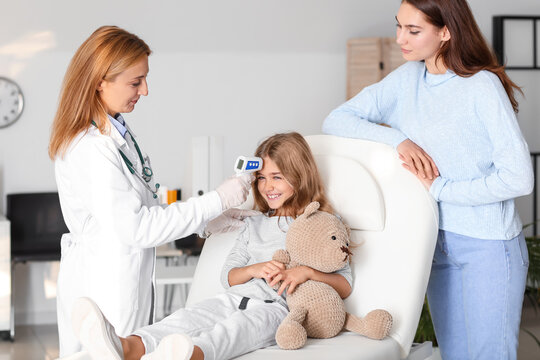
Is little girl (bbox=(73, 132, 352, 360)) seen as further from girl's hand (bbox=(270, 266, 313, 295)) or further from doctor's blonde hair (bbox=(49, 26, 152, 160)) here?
doctor's blonde hair (bbox=(49, 26, 152, 160))

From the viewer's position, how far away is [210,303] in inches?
76.2

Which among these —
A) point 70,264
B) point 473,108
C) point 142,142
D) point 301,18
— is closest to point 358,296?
point 473,108

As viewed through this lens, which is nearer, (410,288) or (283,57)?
(410,288)

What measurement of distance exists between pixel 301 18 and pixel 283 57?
31 centimetres

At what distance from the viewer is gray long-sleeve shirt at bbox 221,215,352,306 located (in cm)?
205

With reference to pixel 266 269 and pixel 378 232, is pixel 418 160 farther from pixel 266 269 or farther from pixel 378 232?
pixel 266 269

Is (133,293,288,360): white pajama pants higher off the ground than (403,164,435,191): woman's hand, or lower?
lower

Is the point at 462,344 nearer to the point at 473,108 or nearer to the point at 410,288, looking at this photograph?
the point at 410,288

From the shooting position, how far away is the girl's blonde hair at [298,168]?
2125mm

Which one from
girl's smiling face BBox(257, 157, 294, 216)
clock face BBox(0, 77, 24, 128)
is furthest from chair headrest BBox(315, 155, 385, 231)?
clock face BBox(0, 77, 24, 128)

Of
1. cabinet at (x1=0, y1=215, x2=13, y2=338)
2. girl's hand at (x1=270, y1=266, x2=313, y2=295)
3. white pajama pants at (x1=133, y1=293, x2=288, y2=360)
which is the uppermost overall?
girl's hand at (x1=270, y1=266, x2=313, y2=295)

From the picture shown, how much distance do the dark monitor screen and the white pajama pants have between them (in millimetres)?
2835

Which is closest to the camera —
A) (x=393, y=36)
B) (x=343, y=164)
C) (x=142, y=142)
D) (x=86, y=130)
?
(x=86, y=130)

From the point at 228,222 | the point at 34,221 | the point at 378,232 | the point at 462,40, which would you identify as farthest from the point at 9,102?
the point at 462,40
